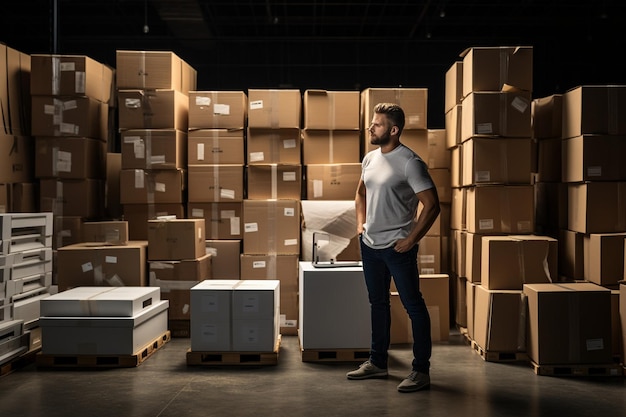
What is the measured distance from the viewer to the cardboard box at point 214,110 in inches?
212

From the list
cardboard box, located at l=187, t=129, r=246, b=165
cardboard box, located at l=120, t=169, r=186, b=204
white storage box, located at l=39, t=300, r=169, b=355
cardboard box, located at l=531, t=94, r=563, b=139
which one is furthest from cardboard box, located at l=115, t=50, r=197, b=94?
cardboard box, located at l=531, t=94, r=563, b=139

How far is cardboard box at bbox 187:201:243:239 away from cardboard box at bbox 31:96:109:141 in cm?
118

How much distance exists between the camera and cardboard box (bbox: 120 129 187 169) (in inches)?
208

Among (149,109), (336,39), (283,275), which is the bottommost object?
(283,275)

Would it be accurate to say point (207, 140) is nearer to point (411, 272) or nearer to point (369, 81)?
point (411, 272)

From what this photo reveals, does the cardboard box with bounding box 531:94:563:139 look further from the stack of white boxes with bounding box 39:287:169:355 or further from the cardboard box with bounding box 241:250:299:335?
the stack of white boxes with bounding box 39:287:169:355

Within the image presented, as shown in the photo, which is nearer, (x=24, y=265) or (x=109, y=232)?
(x=24, y=265)

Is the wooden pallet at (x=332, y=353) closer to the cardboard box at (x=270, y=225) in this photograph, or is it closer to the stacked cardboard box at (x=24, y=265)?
the cardboard box at (x=270, y=225)

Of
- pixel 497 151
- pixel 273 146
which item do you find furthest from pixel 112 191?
pixel 497 151

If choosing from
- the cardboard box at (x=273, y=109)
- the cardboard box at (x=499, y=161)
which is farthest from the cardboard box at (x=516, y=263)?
the cardboard box at (x=273, y=109)

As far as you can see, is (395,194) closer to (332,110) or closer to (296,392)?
(296,392)

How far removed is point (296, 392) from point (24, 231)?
2325 millimetres

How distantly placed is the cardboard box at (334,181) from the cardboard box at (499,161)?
1.06m

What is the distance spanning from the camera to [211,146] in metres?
5.38
